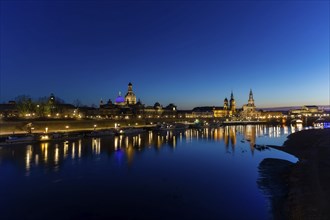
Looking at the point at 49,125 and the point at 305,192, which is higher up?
the point at 49,125

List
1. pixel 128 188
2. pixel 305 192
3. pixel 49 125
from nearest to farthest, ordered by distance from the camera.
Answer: pixel 305 192
pixel 128 188
pixel 49 125

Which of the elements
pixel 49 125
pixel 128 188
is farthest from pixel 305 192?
pixel 49 125

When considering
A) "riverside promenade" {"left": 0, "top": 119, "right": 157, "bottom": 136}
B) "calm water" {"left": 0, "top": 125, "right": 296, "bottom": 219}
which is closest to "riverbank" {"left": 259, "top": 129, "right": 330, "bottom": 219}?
"calm water" {"left": 0, "top": 125, "right": 296, "bottom": 219}

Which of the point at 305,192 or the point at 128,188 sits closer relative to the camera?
the point at 305,192

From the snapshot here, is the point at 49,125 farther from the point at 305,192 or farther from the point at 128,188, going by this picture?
the point at 305,192

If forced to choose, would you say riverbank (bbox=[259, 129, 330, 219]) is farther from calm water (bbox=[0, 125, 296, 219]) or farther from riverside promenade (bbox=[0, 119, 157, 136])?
riverside promenade (bbox=[0, 119, 157, 136])

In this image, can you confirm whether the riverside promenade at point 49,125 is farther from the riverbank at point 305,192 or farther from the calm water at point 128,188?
the riverbank at point 305,192

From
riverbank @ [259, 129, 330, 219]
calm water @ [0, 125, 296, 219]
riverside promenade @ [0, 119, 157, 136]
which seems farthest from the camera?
riverside promenade @ [0, 119, 157, 136]

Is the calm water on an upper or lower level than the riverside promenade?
lower

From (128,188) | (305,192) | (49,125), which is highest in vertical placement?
(49,125)

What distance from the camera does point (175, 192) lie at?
24.1 meters

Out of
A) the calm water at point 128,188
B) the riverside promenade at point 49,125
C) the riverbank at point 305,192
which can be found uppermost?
the riverside promenade at point 49,125

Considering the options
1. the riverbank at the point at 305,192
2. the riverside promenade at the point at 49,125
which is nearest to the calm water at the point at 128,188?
the riverbank at the point at 305,192

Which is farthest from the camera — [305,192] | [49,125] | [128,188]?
[49,125]
